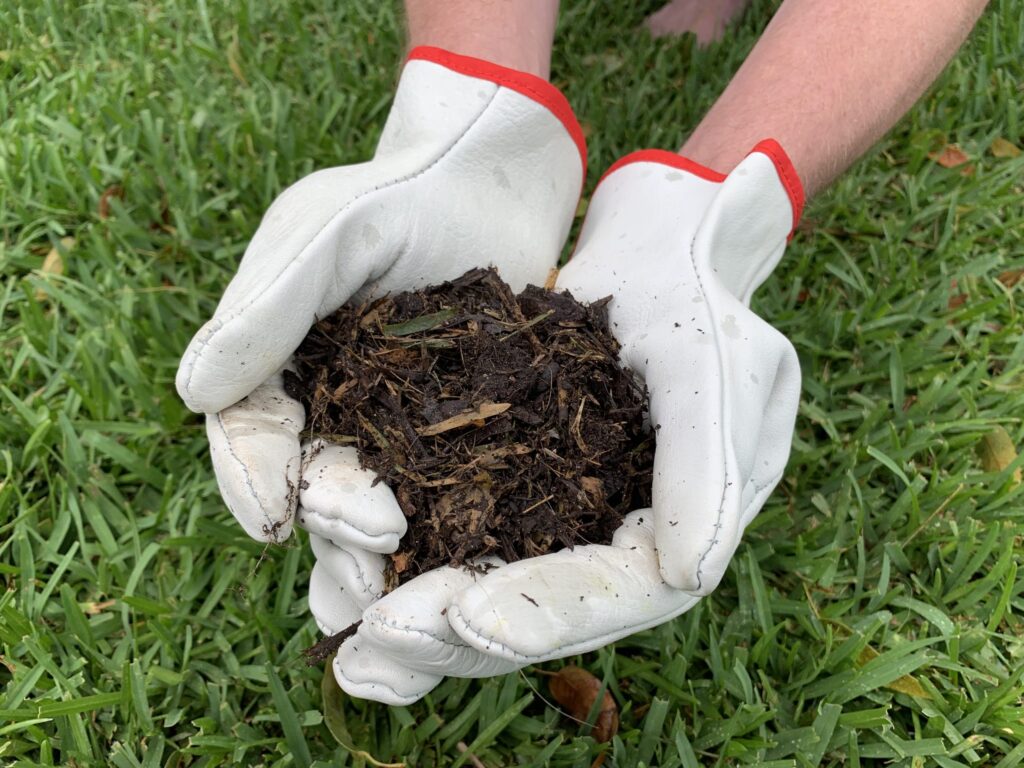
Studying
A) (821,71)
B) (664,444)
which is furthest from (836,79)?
(664,444)

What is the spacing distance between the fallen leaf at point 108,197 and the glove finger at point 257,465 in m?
1.39

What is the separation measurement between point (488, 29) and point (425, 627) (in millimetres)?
1468

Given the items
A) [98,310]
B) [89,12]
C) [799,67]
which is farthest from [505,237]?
[89,12]

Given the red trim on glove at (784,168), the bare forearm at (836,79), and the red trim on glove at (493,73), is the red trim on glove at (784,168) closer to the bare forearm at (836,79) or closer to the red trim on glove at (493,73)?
the bare forearm at (836,79)

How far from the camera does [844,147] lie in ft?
6.22

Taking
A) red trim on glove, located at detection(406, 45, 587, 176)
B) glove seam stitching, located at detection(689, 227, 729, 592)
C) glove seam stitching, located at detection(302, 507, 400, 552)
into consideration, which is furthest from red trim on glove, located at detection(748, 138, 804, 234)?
glove seam stitching, located at detection(302, 507, 400, 552)

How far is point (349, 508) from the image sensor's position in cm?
137

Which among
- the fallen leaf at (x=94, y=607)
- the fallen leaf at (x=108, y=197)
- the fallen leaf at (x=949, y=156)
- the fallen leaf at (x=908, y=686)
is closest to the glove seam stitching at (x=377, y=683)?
the fallen leaf at (x=94, y=607)

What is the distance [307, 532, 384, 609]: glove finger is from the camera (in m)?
1.47

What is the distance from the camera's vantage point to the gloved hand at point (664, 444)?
1.33m

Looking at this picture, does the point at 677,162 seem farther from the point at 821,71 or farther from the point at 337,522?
the point at 337,522

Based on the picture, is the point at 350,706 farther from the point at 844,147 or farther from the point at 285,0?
the point at 285,0

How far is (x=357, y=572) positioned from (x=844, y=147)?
1.51 metres

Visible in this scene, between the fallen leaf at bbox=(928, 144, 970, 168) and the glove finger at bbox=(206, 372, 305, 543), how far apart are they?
2.43 m
